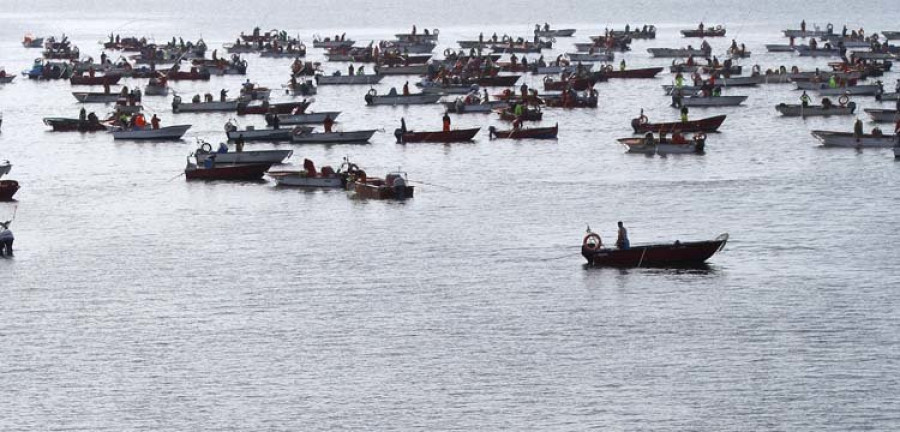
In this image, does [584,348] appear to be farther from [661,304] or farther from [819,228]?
[819,228]

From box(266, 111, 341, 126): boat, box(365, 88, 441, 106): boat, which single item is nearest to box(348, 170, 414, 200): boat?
box(266, 111, 341, 126): boat

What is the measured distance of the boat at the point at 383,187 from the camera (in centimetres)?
8588

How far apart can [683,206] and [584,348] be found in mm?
25654

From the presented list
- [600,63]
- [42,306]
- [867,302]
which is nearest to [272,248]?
[42,306]

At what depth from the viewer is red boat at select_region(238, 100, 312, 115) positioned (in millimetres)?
118500

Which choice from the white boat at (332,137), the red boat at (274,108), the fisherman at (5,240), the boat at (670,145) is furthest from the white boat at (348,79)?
the fisherman at (5,240)

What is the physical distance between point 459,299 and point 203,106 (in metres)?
64.5

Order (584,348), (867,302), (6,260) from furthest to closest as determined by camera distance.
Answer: (6,260), (867,302), (584,348)

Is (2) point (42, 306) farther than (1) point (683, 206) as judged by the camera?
No

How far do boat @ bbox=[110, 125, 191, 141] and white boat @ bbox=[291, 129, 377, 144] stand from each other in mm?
8038

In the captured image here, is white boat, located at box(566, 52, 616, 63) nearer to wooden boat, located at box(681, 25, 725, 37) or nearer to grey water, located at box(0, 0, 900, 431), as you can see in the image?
wooden boat, located at box(681, 25, 725, 37)

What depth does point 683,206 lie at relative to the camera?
83562 millimetres

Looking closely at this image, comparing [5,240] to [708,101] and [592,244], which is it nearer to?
[592,244]

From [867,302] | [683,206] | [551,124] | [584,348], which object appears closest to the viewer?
[584,348]
